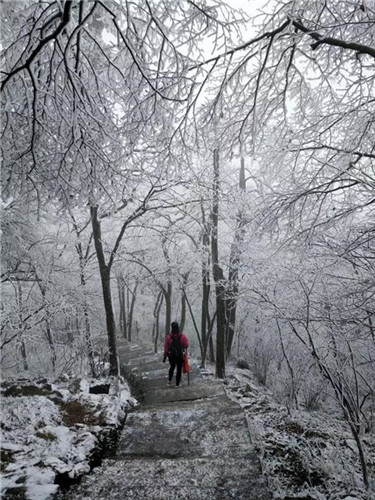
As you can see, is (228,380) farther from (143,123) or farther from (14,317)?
(143,123)

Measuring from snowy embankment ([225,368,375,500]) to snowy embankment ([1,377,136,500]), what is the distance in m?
2.16

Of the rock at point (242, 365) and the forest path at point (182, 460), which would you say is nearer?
the forest path at point (182, 460)

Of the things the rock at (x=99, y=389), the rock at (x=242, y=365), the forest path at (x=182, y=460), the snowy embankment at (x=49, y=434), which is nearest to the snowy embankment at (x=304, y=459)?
the forest path at (x=182, y=460)

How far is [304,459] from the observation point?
3.45 m

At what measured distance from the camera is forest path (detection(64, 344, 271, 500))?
2.71 metres

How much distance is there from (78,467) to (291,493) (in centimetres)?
229

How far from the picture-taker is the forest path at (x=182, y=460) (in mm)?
2715

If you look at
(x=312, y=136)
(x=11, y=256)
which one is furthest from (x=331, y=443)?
(x=11, y=256)

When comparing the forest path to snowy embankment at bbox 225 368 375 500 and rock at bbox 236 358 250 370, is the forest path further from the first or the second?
rock at bbox 236 358 250 370

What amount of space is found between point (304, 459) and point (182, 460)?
1.51 m

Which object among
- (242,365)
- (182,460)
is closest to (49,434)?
(182,460)

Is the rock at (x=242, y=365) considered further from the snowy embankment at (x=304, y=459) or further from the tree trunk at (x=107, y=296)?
the snowy embankment at (x=304, y=459)

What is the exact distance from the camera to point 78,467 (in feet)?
10.2

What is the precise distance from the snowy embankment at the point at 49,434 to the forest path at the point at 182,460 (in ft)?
0.75
